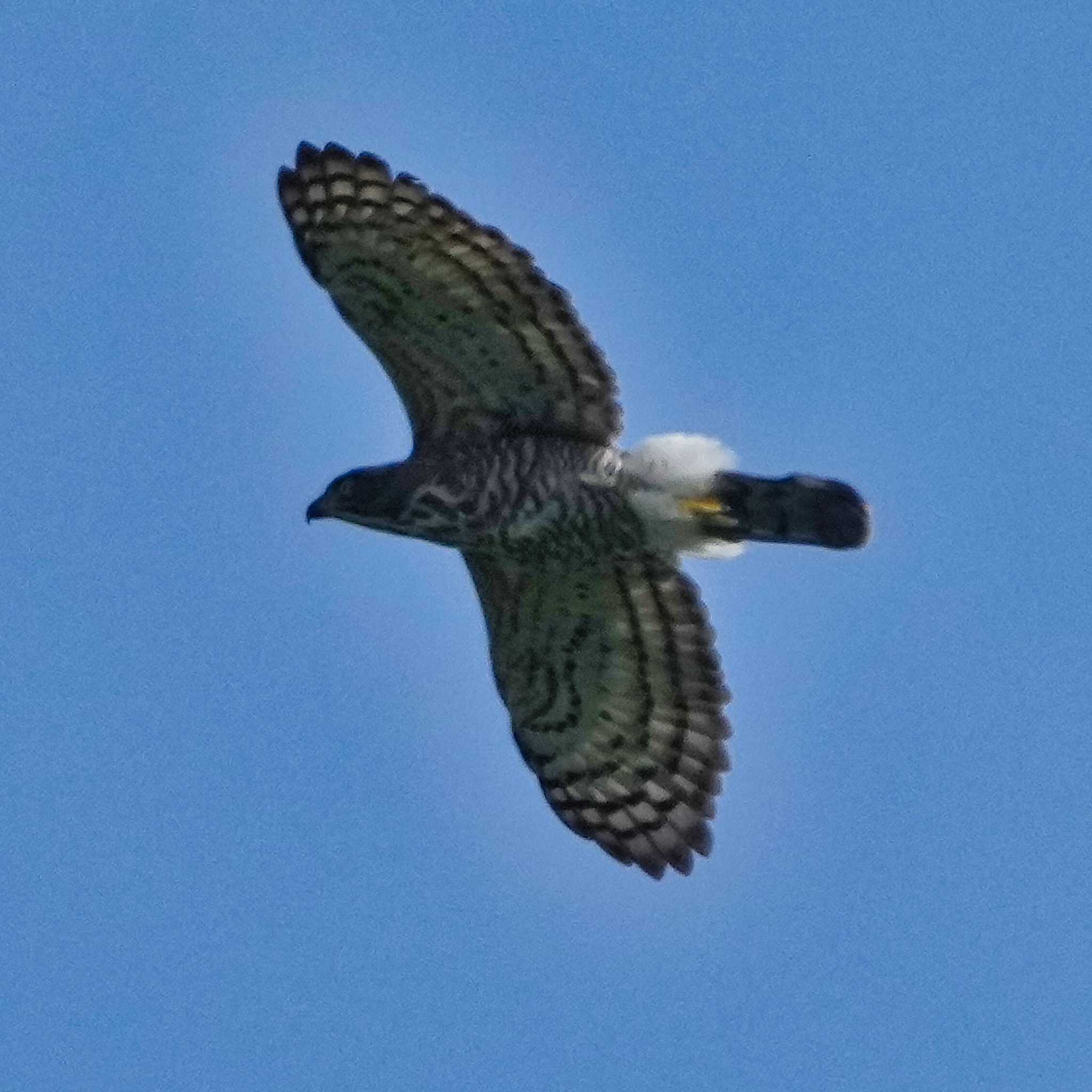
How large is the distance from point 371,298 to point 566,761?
8.89ft

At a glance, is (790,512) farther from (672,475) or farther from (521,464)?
(521,464)

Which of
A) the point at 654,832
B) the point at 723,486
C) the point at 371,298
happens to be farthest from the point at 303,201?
the point at 654,832

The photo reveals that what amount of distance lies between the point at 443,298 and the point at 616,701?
2.41 meters

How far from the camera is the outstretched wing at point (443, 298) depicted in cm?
1395

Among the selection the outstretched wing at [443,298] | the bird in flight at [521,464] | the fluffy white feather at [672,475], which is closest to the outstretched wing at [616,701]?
the bird in flight at [521,464]

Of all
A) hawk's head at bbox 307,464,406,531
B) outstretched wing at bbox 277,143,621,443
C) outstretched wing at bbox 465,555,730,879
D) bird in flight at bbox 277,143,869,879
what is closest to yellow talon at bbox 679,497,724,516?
bird in flight at bbox 277,143,869,879

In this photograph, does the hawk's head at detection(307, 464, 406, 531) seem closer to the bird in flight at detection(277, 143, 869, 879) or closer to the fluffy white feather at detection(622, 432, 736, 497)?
the bird in flight at detection(277, 143, 869, 879)

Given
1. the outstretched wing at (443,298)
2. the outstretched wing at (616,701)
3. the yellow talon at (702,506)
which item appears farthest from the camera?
the outstretched wing at (616,701)

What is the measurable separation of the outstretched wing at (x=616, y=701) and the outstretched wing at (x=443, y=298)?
100 centimetres

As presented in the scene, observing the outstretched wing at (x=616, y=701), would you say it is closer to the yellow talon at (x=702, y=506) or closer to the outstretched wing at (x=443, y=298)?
the yellow talon at (x=702, y=506)

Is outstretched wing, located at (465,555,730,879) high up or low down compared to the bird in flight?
down

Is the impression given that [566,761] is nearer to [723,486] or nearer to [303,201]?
[723,486]

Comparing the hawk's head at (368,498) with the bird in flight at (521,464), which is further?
the hawk's head at (368,498)

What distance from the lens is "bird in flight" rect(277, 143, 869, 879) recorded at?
14.0m
